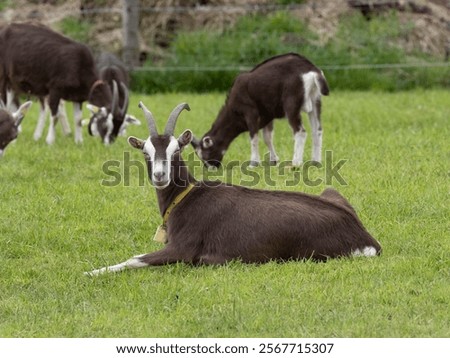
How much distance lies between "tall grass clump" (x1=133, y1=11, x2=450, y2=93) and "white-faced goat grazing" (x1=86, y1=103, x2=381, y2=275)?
10311mm

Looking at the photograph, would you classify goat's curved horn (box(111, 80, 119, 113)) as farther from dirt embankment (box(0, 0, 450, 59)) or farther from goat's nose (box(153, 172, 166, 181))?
goat's nose (box(153, 172, 166, 181))

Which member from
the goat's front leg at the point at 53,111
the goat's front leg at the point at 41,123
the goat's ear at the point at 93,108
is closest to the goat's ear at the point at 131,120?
the goat's ear at the point at 93,108

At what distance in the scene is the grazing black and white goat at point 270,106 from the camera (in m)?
11.5

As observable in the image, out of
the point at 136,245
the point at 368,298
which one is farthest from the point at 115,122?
the point at 368,298

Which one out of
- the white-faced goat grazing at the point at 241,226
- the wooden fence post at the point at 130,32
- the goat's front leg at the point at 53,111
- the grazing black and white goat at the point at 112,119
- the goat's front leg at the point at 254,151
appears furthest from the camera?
the wooden fence post at the point at 130,32

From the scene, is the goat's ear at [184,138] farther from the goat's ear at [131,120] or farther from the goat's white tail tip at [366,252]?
the goat's ear at [131,120]

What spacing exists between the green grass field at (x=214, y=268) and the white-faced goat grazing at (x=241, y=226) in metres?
0.13

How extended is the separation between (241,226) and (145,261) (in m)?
0.76

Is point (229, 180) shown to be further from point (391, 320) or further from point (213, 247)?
point (391, 320)

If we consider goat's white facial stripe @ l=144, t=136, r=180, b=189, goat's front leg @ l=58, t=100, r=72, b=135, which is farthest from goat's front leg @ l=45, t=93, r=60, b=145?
goat's white facial stripe @ l=144, t=136, r=180, b=189

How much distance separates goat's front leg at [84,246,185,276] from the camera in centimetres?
762

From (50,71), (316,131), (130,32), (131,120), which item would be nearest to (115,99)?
(131,120)

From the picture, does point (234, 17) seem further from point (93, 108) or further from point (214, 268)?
point (214, 268)
